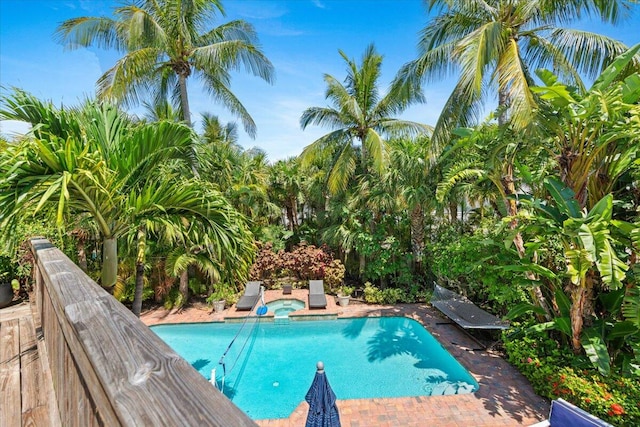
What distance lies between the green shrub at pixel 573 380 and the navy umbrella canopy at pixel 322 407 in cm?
479

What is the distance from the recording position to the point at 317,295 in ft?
41.8

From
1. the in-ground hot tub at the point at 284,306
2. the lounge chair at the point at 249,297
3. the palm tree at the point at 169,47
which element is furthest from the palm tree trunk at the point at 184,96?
the in-ground hot tub at the point at 284,306

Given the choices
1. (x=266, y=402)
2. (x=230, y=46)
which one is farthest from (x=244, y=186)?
(x=266, y=402)

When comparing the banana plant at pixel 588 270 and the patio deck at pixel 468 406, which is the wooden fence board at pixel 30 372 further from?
the banana plant at pixel 588 270

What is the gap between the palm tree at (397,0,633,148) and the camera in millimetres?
7215

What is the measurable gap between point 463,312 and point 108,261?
10301 millimetres

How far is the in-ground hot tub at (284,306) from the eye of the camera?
12.3 metres

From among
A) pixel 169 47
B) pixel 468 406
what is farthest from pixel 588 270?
pixel 169 47

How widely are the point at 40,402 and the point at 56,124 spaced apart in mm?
2531

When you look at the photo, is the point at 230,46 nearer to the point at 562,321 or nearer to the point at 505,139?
the point at 505,139

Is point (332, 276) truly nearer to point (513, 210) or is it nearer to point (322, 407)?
point (513, 210)

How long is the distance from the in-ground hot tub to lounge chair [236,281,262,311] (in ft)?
2.54

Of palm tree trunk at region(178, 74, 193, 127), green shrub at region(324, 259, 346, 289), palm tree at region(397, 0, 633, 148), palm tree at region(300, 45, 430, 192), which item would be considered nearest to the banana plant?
palm tree at region(397, 0, 633, 148)

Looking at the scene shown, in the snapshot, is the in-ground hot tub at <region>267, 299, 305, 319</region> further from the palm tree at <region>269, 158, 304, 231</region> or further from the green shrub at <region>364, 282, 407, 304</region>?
the palm tree at <region>269, 158, 304, 231</region>
